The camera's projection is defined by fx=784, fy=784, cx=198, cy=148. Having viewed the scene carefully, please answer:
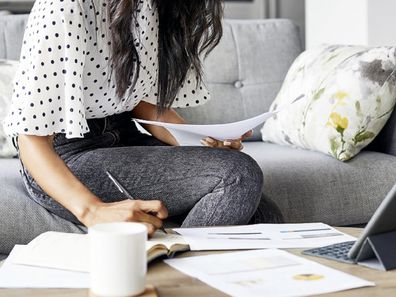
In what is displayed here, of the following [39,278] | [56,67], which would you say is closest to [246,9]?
[56,67]

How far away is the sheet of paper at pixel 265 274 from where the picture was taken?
936 millimetres

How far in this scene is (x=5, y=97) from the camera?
215 centimetres

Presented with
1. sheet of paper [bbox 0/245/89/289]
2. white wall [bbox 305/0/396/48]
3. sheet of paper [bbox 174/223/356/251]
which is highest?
sheet of paper [bbox 0/245/89/289]

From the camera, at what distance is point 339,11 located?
11.3 ft

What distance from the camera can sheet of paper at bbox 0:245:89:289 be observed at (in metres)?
0.96

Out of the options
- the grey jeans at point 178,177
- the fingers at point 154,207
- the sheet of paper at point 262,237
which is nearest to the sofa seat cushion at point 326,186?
the grey jeans at point 178,177

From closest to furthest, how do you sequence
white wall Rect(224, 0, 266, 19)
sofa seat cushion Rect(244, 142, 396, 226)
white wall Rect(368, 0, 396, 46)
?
sofa seat cushion Rect(244, 142, 396, 226) < white wall Rect(368, 0, 396, 46) < white wall Rect(224, 0, 266, 19)

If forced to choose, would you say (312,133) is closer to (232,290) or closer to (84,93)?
(84,93)

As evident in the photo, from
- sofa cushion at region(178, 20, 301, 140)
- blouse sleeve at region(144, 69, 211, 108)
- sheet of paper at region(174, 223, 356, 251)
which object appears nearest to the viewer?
sheet of paper at region(174, 223, 356, 251)

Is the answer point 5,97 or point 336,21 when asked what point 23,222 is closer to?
point 5,97

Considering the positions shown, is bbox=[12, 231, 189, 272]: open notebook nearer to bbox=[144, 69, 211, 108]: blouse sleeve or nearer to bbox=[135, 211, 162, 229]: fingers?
bbox=[135, 211, 162, 229]: fingers

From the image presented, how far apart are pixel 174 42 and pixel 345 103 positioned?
0.62 metres

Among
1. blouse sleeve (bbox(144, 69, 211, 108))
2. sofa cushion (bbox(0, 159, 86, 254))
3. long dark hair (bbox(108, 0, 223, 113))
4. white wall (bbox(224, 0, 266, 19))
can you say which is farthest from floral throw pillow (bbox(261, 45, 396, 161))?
white wall (bbox(224, 0, 266, 19))

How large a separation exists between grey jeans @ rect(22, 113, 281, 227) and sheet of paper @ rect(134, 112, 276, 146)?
44mm
